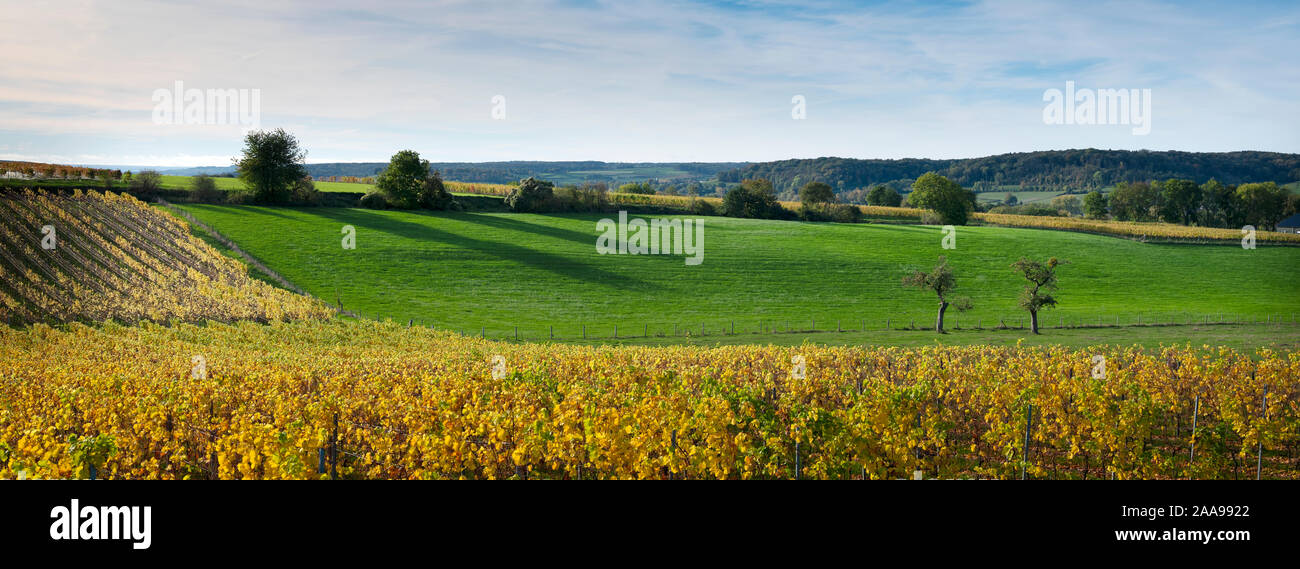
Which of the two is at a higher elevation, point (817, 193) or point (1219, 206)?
point (817, 193)

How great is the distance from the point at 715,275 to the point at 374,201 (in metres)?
41.4

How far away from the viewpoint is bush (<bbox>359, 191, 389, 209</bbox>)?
80.0 m

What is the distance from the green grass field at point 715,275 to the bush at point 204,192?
159 inches

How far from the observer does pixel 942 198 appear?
10038cm

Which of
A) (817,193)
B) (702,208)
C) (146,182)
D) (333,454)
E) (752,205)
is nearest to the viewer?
(333,454)

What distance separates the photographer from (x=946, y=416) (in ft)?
53.4

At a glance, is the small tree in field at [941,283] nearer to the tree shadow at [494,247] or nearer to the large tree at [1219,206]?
the tree shadow at [494,247]

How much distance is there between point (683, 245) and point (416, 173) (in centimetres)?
3133

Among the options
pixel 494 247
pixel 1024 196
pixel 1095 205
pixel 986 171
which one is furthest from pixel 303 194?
pixel 1024 196

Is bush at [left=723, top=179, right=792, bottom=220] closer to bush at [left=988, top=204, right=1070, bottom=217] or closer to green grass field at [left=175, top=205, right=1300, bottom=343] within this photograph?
green grass field at [left=175, top=205, right=1300, bottom=343]

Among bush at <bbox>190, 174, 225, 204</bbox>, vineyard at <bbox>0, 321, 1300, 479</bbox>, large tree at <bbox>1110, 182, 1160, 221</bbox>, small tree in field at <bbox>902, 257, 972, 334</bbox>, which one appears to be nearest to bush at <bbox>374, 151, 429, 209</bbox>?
bush at <bbox>190, 174, 225, 204</bbox>

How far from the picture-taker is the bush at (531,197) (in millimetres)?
84062

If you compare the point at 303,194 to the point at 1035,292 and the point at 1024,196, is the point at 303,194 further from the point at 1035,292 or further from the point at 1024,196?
the point at 1024,196

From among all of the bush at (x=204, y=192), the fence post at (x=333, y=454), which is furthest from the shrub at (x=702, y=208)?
the fence post at (x=333, y=454)
